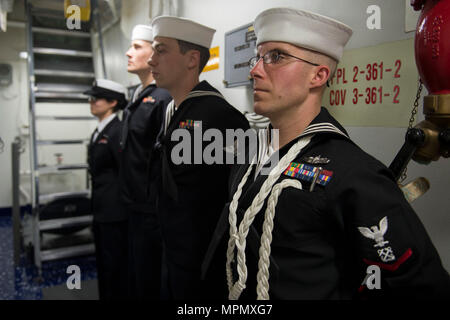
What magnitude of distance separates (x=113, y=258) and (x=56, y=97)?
178cm

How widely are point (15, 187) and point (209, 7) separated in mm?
2179

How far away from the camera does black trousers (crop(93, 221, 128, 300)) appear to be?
2.24 meters

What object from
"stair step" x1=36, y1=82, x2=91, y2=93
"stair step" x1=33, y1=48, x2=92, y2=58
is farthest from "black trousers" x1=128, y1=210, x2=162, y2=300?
"stair step" x1=33, y1=48, x2=92, y2=58

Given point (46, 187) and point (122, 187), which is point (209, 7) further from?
point (46, 187)

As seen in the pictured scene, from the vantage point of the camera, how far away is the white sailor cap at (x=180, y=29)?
1.55m

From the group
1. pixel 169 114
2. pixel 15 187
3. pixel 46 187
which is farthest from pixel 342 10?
pixel 46 187

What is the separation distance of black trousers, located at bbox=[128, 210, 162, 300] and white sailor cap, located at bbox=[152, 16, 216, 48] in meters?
0.89

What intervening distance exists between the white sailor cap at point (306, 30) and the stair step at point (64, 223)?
2797 millimetres

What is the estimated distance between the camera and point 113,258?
2.24 meters

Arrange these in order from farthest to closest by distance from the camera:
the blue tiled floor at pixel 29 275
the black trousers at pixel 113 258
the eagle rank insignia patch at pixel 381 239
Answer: the blue tiled floor at pixel 29 275 < the black trousers at pixel 113 258 < the eagle rank insignia patch at pixel 381 239

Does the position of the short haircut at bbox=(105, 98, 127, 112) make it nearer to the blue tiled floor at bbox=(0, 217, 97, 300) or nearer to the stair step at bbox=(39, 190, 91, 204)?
the stair step at bbox=(39, 190, 91, 204)

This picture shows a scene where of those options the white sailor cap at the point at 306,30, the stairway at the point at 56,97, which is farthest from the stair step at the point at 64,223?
the white sailor cap at the point at 306,30

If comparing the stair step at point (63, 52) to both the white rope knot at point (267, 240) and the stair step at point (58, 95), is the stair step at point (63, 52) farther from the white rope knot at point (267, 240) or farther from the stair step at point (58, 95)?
the white rope knot at point (267, 240)

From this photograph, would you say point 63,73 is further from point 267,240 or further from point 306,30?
point 267,240
